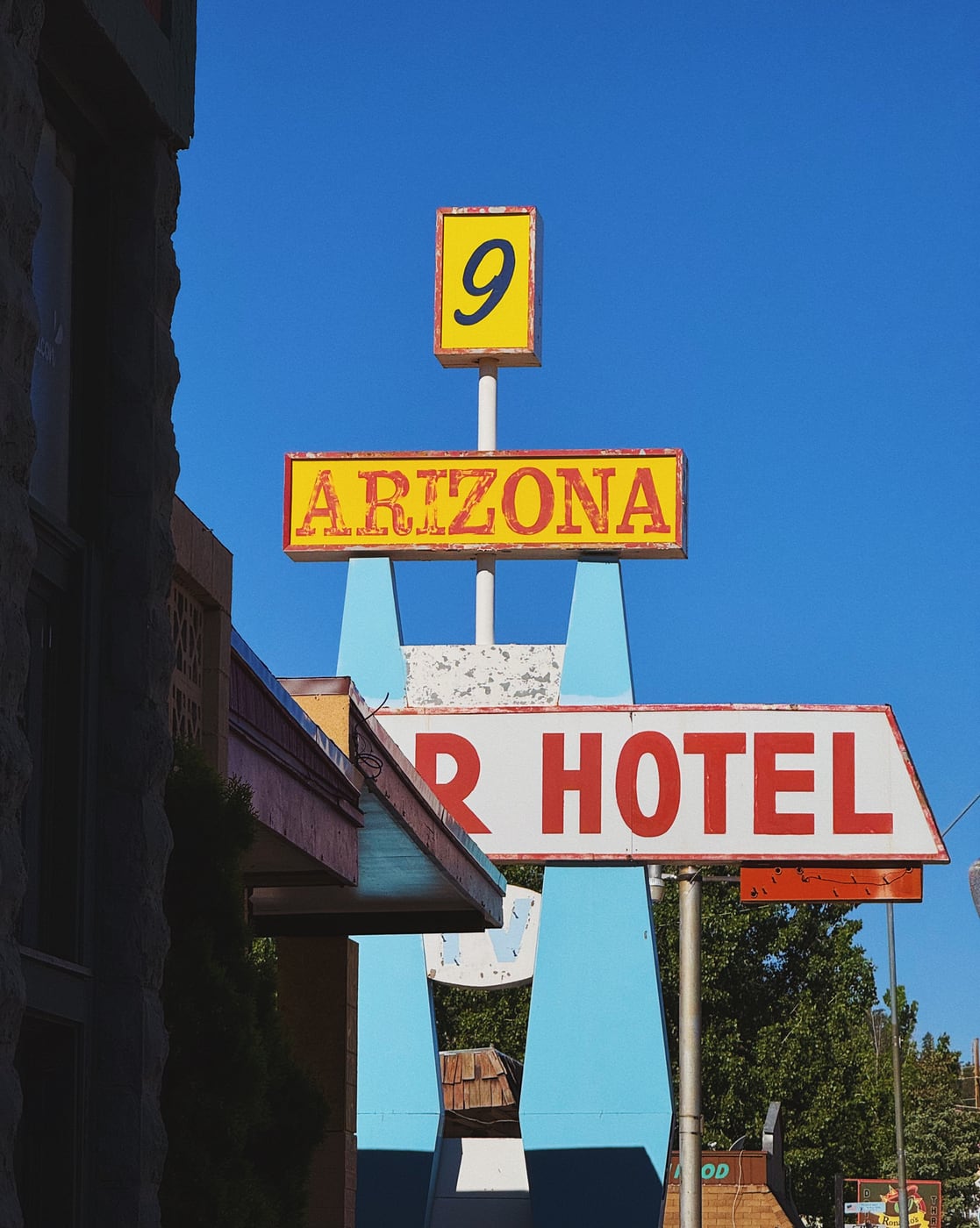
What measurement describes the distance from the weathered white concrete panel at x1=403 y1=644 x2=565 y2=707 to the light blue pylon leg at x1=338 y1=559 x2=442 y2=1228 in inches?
10.2

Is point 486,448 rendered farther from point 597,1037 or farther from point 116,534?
point 116,534

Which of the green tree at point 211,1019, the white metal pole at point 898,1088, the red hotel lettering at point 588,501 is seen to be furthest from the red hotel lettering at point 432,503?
the white metal pole at point 898,1088

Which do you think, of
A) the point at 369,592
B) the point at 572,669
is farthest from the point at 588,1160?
the point at 369,592

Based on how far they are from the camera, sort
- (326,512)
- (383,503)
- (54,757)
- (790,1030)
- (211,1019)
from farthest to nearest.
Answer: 1. (790,1030)
2. (326,512)
3. (383,503)
4. (211,1019)
5. (54,757)

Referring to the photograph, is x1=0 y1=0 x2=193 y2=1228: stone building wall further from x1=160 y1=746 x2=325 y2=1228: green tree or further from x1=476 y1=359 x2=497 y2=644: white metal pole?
x1=476 y1=359 x2=497 y2=644: white metal pole

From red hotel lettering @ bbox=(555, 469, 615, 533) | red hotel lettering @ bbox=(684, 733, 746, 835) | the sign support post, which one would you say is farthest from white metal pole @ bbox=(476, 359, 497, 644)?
red hotel lettering @ bbox=(684, 733, 746, 835)

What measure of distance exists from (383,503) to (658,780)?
3738 mm

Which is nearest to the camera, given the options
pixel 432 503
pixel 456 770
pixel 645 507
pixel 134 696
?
pixel 134 696

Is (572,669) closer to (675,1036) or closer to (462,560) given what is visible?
(462,560)

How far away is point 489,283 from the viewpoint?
1812 cm

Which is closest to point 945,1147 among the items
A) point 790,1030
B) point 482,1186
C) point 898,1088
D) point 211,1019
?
point 898,1088

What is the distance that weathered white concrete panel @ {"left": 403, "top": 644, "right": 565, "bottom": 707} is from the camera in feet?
56.7

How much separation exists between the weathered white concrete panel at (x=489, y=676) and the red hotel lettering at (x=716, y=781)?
59.1 inches

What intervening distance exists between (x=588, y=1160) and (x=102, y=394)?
11.3 metres
